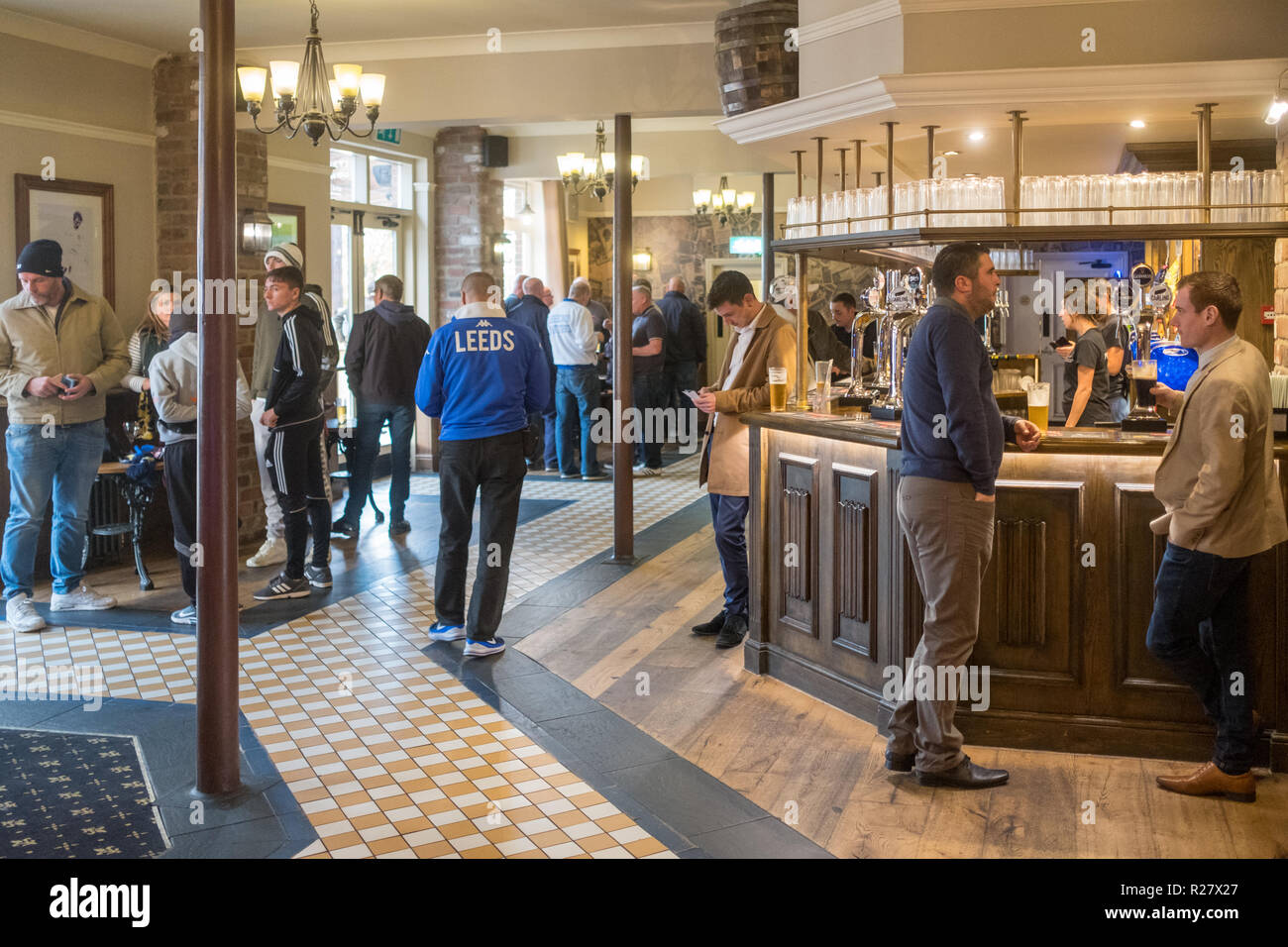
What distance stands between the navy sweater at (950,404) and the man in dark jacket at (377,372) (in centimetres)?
512

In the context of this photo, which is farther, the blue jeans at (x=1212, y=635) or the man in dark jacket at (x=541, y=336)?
the man in dark jacket at (x=541, y=336)

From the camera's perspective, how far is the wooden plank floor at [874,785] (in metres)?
3.57

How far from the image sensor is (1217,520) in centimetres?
373

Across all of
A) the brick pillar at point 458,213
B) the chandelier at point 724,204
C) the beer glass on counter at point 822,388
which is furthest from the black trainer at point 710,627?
the chandelier at point 724,204

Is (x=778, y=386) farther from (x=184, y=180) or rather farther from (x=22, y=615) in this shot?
(x=184, y=180)

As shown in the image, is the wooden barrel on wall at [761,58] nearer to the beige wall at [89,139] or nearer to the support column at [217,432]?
the support column at [217,432]

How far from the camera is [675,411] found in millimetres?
14047

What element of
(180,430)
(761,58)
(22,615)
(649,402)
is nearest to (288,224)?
(180,430)

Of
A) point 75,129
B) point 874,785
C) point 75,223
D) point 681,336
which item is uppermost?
point 75,129

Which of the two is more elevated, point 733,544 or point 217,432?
point 217,432

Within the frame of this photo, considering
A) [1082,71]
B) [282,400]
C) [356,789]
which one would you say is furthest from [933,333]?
[282,400]

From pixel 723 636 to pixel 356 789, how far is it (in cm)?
224

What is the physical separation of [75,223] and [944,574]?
242 inches
